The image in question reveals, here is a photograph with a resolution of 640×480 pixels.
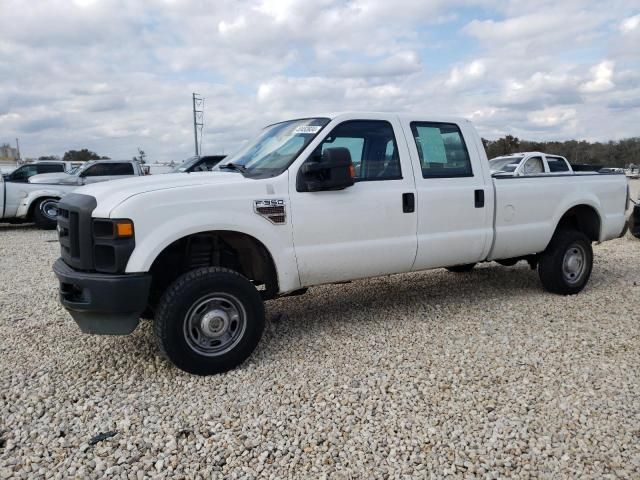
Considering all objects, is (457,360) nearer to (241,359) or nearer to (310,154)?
(241,359)

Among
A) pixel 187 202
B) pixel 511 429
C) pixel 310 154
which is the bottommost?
pixel 511 429

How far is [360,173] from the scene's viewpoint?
457cm

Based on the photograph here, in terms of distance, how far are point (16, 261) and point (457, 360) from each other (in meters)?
7.80

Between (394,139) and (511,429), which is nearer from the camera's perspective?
(511,429)

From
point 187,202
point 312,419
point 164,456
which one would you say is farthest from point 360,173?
point 164,456

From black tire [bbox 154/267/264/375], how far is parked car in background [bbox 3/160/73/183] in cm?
1200

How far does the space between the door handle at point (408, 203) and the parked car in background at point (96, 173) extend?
11.3 meters

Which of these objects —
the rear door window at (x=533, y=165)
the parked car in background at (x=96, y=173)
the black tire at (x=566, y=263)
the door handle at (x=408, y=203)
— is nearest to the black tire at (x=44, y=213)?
the parked car in background at (x=96, y=173)

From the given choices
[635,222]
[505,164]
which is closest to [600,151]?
[505,164]

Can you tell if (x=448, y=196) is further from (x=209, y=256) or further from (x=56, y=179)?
(x=56, y=179)

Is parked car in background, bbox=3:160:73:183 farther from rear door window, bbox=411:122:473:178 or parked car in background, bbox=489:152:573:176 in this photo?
parked car in background, bbox=489:152:573:176

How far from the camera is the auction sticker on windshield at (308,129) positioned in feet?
14.6

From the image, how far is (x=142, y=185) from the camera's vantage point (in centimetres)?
383

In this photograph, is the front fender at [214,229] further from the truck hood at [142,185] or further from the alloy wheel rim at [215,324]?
the alloy wheel rim at [215,324]
